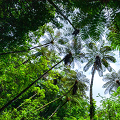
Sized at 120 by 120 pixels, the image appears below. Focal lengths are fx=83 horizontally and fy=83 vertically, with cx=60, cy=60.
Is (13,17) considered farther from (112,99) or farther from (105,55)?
(105,55)

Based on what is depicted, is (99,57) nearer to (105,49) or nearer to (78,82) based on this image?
(105,49)

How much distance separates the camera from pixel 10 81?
4.05 meters

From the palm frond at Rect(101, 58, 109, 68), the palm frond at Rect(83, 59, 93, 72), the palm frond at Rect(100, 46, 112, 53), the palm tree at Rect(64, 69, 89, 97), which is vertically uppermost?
the palm frond at Rect(100, 46, 112, 53)

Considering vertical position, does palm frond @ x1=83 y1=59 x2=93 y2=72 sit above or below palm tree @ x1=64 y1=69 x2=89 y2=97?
above

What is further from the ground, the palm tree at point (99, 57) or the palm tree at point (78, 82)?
the palm tree at point (99, 57)

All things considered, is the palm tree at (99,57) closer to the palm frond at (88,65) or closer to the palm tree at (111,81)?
the palm frond at (88,65)

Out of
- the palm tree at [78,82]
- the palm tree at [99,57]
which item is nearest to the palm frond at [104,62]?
the palm tree at [99,57]

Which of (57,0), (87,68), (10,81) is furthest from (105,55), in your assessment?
(10,81)

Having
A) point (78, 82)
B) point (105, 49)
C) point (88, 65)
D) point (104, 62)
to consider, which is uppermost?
point (105, 49)

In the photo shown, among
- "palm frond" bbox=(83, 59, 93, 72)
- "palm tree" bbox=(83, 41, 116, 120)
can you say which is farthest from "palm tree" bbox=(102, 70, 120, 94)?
"palm frond" bbox=(83, 59, 93, 72)

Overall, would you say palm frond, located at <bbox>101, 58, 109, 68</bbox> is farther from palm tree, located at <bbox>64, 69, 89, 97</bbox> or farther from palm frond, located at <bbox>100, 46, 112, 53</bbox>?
palm tree, located at <bbox>64, 69, 89, 97</bbox>

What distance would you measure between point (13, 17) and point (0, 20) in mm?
432

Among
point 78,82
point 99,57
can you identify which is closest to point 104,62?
point 99,57

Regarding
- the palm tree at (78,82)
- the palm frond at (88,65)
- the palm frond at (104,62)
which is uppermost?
the palm frond at (104,62)
